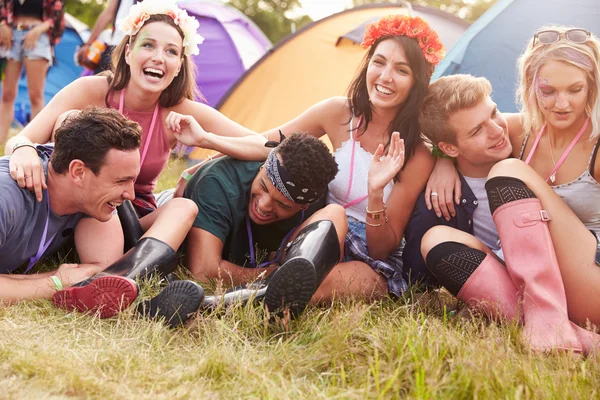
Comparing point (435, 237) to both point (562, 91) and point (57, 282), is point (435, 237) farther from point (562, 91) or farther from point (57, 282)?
point (57, 282)

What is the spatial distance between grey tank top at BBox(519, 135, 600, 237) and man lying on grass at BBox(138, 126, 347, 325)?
0.89 metres

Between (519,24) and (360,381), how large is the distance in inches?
133

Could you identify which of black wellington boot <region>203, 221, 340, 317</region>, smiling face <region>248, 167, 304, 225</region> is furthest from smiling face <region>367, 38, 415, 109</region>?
black wellington boot <region>203, 221, 340, 317</region>

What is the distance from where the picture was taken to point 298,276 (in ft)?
7.09

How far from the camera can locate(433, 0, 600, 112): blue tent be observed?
14.3ft

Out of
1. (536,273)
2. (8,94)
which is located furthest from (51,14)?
(536,273)

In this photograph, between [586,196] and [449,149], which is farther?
[449,149]

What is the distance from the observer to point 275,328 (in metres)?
2.26

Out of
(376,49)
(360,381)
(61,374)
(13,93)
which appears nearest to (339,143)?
(376,49)

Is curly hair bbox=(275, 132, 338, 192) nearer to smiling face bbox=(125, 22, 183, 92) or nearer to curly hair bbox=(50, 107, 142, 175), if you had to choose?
curly hair bbox=(50, 107, 142, 175)

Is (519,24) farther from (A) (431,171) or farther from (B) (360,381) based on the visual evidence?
(B) (360,381)

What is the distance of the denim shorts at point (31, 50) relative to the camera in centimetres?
604

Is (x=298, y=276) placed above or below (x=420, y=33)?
→ below

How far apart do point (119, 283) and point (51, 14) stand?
15.2ft
